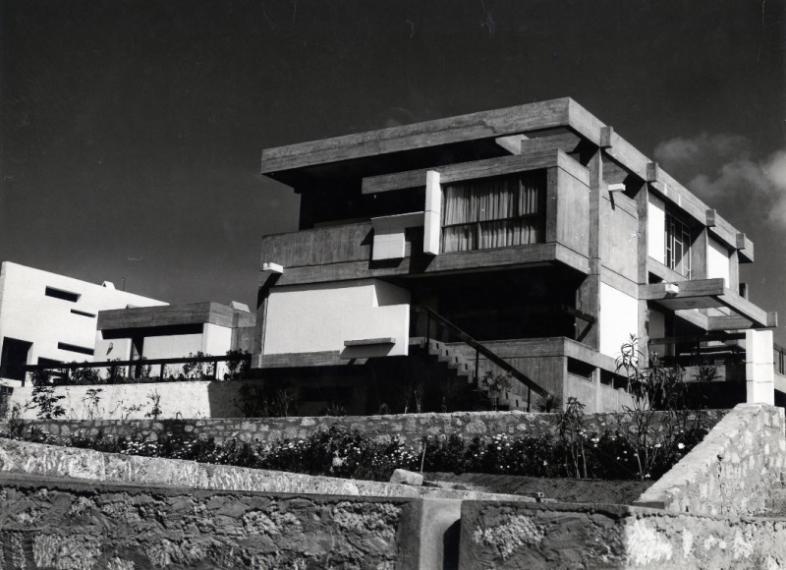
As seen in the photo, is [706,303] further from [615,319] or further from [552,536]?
[552,536]

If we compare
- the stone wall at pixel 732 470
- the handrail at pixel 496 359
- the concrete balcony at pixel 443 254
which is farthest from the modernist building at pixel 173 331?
the stone wall at pixel 732 470

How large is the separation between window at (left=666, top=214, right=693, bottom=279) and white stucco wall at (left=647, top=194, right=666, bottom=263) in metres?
0.84

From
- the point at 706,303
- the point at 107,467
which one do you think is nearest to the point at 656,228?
the point at 706,303

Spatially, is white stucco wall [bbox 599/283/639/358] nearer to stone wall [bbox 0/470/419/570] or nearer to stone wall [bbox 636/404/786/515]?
stone wall [bbox 636/404/786/515]

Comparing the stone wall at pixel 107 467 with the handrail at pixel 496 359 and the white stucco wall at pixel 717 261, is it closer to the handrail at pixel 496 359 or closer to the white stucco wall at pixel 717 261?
the handrail at pixel 496 359

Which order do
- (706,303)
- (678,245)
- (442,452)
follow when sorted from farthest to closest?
1. (678,245)
2. (706,303)
3. (442,452)

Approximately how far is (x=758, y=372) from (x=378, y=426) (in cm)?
1224

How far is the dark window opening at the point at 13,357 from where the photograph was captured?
52.7m

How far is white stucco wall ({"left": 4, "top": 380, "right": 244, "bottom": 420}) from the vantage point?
30.4 m

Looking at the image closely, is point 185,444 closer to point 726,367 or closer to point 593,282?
point 593,282

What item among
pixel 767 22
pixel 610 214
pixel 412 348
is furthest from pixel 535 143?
pixel 767 22

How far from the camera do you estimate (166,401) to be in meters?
30.9

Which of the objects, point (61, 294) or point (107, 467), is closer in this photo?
point (107, 467)

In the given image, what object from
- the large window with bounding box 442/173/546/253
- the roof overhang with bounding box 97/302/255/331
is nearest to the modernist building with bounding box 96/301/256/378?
the roof overhang with bounding box 97/302/255/331
